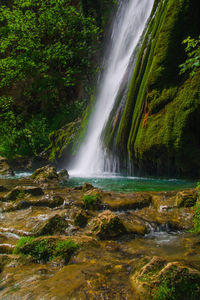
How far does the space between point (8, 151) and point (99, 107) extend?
6930 millimetres

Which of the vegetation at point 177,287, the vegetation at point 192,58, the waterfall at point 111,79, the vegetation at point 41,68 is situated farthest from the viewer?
the vegetation at point 41,68

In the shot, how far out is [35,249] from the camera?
3.08 meters

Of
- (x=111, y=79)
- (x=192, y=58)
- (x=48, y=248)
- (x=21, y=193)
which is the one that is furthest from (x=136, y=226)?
(x=111, y=79)

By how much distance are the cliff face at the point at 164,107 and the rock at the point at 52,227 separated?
4854 millimetres

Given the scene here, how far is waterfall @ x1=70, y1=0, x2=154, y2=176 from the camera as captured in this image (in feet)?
37.4

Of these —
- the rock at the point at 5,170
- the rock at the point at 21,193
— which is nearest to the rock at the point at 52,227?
the rock at the point at 21,193

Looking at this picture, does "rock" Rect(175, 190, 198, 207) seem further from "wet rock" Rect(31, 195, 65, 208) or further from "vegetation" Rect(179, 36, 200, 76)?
"wet rock" Rect(31, 195, 65, 208)

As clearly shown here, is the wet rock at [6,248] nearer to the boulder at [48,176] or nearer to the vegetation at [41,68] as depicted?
the boulder at [48,176]

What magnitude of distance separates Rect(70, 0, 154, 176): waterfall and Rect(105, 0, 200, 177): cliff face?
1.49 meters

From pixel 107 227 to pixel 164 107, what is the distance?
568 cm

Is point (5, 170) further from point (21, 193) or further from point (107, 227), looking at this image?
point (107, 227)

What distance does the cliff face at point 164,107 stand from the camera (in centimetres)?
766

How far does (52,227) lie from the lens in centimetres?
386

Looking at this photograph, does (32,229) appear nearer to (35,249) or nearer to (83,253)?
(35,249)
